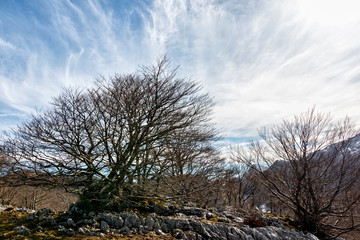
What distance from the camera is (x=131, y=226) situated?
306 inches

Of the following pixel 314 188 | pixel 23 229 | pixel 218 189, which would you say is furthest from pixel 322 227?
pixel 23 229

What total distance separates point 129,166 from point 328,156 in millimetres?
10385

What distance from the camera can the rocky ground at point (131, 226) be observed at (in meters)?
6.86

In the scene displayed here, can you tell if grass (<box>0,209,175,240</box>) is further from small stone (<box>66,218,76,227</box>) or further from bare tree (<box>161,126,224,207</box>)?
bare tree (<box>161,126,224,207</box>)

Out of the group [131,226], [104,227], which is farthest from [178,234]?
[104,227]

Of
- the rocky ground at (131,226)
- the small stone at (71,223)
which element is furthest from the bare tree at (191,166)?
the small stone at (71,223)

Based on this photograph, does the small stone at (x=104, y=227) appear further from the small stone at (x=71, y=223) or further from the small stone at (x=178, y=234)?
the small stone at (x=178, y=234)

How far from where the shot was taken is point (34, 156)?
7.82 m

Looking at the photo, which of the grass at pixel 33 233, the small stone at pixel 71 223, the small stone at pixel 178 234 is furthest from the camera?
the small stone at pixel 71 223

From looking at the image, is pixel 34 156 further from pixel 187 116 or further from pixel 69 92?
pixel 187 116

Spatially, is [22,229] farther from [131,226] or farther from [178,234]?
[178,234]

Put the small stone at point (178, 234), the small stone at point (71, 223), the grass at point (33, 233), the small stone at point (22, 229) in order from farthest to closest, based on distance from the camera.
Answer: the small stone at point (71, 223)
the small stone at point (178, 234)
the small stone at point (22, 229)
the grass at point (33, 233)

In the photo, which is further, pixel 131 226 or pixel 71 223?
pixel 131 226

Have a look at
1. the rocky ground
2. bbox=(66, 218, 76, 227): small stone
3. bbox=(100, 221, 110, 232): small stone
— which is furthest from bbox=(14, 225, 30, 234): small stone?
bbox=(100, 221, 110, 232): small stone
